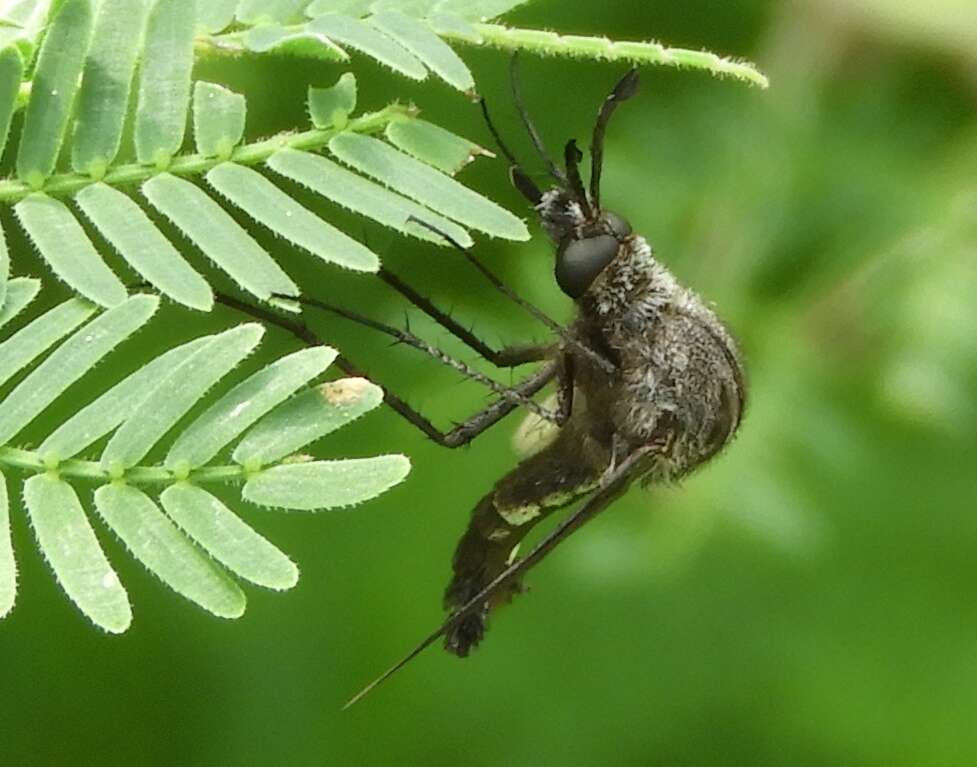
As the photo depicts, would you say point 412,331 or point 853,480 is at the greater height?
point 412,331

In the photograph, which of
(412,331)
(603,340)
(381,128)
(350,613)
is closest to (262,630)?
(350,613)

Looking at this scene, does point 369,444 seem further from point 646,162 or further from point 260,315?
point 260,315

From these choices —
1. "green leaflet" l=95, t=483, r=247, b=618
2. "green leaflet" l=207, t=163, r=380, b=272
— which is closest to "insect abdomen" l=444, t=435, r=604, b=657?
"green leaflet" l=207, t=163, r=380, b=272

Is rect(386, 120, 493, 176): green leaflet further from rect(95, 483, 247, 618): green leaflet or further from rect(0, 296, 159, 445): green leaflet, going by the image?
rect(95, 483, 247, 618): green leaflet

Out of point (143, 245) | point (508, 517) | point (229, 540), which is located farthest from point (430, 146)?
point (508, 517)

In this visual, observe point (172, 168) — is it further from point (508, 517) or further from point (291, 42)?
point (508, 517)

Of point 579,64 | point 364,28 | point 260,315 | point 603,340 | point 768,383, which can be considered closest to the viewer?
point 364,28
